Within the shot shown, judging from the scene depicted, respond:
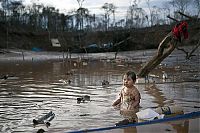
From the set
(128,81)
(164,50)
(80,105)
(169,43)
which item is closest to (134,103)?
(128,81)

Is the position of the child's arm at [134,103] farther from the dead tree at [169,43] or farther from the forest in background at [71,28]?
the forest in background at [71,28]

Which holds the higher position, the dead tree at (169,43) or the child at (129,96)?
the dead tree at (169,43)

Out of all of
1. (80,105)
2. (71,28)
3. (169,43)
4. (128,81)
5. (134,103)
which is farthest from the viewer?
(71,28)

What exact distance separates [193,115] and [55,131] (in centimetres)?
215

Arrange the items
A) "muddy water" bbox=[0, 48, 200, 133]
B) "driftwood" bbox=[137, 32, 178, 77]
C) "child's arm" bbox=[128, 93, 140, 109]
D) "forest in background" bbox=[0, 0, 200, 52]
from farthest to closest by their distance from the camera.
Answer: "forest in background" bbox=[0, 0, 200, 52] → "driftwood" bbox=[137, 32, 178, 77] → "child's arm" bbox=[128, 93, 140, 109] → "muddy water" bbox=[0, 48, 200, 133]

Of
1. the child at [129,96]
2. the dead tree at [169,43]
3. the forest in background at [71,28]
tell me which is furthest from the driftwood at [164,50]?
the forest in background at [71,28]

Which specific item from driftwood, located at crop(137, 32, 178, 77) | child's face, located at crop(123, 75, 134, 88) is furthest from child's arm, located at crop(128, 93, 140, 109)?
driftwood, located at crop(137, 32, 178, 77)

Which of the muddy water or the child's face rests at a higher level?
the child's face

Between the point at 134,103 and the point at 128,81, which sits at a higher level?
the point at 128,81

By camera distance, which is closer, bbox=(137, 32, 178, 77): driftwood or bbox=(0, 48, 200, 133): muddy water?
bbox=(0, 48, 200, 133): muddy water

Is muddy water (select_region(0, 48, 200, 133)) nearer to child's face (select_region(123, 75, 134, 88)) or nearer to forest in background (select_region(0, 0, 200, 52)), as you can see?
child's face (select_region(123, 75, 134, 88))

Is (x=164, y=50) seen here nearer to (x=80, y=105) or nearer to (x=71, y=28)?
(x=80, y=105)

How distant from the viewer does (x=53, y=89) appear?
10.9m

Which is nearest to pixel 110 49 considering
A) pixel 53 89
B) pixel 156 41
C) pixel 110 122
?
pixel 156 41
